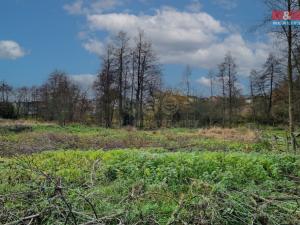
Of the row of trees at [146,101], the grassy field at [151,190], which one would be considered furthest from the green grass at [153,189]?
the row of trees at [146,101]

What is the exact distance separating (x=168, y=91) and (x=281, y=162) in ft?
176

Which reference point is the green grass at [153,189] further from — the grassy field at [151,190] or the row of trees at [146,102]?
the row of trees at [146,102]

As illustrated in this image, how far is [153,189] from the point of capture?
7617 mm

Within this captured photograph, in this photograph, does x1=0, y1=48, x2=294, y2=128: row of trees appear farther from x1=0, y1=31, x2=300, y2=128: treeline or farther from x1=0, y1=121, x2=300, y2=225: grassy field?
x1=0, y1=121, x2=300, y2=225: grassy field

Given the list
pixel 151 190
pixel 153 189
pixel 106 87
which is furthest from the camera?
pixel 106 87

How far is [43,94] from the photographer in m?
72.1

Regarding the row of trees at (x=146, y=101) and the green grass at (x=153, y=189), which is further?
the row of trees at (x=146, y=101)

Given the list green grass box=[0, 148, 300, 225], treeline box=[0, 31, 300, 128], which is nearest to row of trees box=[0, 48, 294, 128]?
treeline box=[0, 31, 300, 128]

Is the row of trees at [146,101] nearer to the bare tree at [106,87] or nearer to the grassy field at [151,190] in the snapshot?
the bare tree at [106,87]

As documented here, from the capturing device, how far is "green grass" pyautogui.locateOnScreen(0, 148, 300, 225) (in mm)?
5625

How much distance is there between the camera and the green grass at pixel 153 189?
18.5 feet

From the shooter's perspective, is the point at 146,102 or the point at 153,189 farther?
the point at 146,102

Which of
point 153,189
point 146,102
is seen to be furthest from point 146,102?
point 153,189

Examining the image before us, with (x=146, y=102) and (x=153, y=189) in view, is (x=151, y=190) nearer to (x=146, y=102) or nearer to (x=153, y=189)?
(x=153, y=189)
